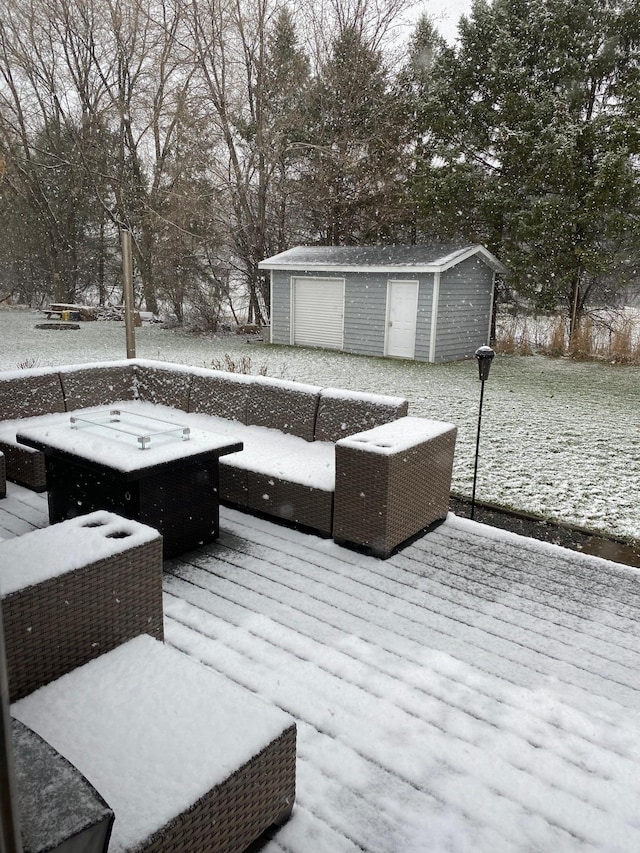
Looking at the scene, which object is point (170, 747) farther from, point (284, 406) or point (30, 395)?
point (30, 395)

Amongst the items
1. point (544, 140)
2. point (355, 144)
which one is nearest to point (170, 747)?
point (544, 140)

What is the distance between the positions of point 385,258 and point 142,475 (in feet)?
36.5

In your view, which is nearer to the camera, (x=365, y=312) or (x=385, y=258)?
(x=385, y=258)

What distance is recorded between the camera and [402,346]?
1322 centimetres

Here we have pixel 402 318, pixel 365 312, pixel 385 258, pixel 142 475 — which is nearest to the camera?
pixel 142 475

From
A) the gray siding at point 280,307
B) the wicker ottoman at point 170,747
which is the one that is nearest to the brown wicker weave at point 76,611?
the wicker ottoman at point 170,747

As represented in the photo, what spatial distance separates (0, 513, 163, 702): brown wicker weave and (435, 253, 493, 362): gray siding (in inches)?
442

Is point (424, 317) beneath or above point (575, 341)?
above

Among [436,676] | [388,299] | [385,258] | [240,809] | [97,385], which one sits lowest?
[436,676]

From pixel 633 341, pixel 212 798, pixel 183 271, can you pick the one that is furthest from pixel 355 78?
pixel 212 798

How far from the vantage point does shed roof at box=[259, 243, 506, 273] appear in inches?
489

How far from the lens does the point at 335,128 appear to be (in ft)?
61.2

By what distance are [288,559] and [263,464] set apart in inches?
29.6

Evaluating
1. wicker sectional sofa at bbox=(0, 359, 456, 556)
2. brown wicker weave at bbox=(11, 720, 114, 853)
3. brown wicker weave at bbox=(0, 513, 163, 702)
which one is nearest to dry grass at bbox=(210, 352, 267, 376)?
wicker sectional sofa at bbox=(0, 359, 456, 556)
